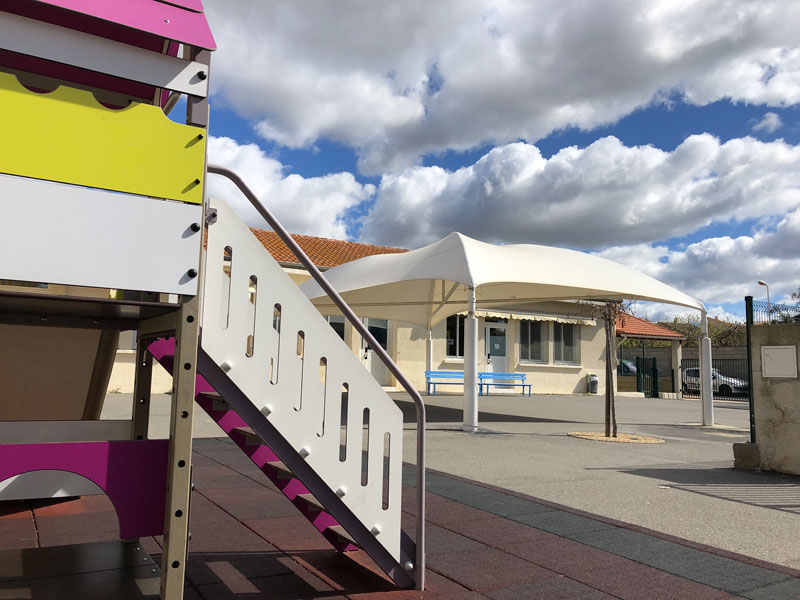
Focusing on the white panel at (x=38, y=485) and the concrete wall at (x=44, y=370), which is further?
the concrete wall at (x=44, y=370)

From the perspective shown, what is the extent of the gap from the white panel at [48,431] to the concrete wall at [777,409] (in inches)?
251

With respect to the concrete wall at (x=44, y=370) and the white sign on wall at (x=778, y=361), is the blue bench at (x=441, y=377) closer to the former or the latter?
the white sign on wall at (x=778, y=361)

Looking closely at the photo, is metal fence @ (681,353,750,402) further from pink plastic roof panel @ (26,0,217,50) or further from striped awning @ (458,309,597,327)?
pink plastic roof panel @ (26,0,217,50)

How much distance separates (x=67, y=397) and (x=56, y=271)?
8.74ft

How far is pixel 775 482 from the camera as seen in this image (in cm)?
Result: 639

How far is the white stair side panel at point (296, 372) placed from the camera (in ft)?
9.80

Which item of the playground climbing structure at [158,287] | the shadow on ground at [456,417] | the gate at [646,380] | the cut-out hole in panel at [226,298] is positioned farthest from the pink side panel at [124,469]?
the gate at [646,380]

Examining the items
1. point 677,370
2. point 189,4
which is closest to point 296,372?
point 189,4

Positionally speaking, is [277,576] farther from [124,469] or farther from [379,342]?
[379,342]

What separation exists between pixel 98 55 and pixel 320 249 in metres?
19.3

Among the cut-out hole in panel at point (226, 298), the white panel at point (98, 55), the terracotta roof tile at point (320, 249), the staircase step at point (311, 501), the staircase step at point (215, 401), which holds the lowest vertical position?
the staircase step at point (311, 501)

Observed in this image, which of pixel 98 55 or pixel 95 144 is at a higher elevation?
pixel 98 55

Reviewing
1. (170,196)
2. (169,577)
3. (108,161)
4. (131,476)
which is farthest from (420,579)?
(108,161)

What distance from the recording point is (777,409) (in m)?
6.77
